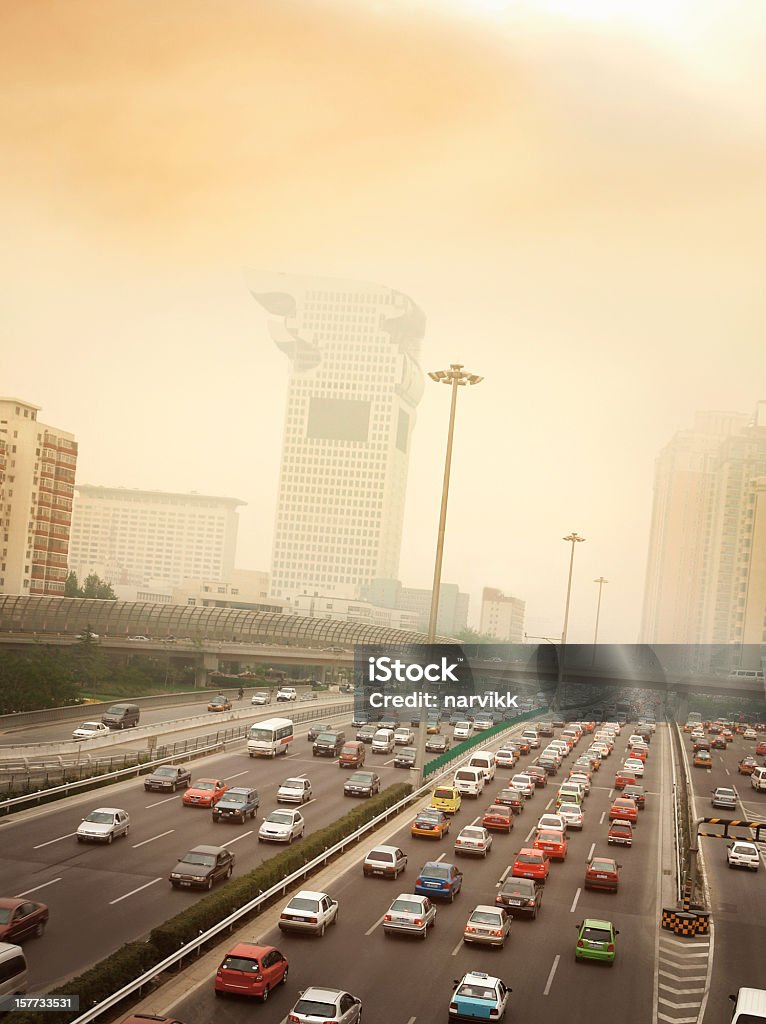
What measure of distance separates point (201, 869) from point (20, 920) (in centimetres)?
644

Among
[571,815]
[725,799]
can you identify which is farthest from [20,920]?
[725,799]

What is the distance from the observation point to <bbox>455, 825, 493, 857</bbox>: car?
33312 mm

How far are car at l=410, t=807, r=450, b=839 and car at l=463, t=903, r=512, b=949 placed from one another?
11695mm

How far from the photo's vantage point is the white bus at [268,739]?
51375 millimetres

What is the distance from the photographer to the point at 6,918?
20219mm

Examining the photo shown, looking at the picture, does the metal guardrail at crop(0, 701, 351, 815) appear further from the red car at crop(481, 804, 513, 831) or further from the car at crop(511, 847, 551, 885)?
the car at crop(511, 847, 551, 885)

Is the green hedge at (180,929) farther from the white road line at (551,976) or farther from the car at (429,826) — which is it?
the white road line at (551,976)

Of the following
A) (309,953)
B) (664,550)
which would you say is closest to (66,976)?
(309,953)

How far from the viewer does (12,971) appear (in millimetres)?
17359

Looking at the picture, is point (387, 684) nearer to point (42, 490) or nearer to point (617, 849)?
point (617, 849)

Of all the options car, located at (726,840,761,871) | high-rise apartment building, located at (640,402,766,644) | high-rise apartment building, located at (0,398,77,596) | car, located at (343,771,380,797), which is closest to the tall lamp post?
car, located at (343,771,380,797)

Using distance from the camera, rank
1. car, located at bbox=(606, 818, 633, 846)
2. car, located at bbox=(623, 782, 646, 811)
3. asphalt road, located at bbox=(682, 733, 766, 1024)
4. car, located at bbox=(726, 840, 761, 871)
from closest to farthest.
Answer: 1. asphalt road, located at bbox=(682, 733, 766, 1024)
2. car, located at bbox=(726, 840, 761, 871)
3. car, located at bbox=(606, 818, 633, 846)
4. car, located at bbox=(623, 782, 646, 811)

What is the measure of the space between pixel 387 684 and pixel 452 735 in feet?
148

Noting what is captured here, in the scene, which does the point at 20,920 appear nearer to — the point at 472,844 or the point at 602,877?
the point at 472,844
